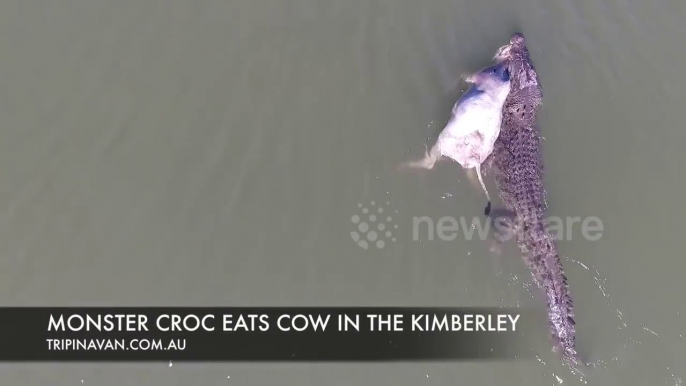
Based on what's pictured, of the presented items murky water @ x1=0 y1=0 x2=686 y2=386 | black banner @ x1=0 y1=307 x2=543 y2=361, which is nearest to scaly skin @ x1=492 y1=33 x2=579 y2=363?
murky water @ x1=0 y1=0 x2=686 y2=386

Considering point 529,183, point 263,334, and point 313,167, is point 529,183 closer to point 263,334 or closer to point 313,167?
point 313,167

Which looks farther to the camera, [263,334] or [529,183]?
[529,183]

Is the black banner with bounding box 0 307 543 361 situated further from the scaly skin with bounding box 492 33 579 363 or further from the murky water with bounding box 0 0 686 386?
the scaly skin with bounding box 492 33 579 363

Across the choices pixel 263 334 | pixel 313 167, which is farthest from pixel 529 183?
pixel 263 334

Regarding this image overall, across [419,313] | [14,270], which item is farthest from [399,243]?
[14,270]

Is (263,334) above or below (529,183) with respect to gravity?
below
